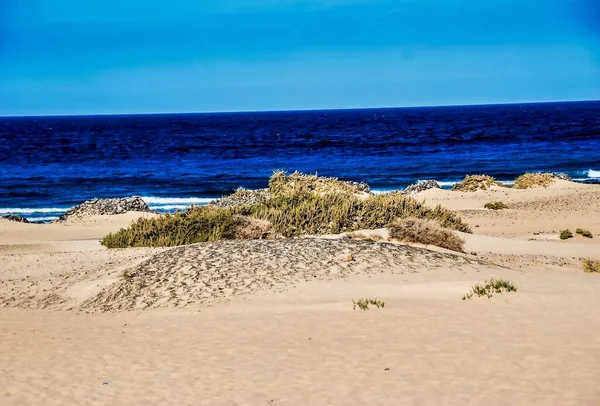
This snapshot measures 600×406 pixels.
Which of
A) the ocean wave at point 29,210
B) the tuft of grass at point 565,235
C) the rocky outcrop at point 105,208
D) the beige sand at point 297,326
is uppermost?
the beige sand at point 297,326

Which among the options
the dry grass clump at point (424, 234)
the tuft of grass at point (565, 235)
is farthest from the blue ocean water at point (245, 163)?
the dry grass clump at point (424, 234)

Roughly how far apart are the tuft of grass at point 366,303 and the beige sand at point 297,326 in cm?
14

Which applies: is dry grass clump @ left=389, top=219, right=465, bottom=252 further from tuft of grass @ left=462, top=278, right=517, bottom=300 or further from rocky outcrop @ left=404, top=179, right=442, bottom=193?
rocky outcrop @ left=404, top=179, right=442, bottom=193

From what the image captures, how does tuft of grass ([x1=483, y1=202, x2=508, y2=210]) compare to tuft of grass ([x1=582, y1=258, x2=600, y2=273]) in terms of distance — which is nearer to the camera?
tuft of grass ([x1=582, y1=258, x2=600, y2=273])

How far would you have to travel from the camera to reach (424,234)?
15773 millimetres

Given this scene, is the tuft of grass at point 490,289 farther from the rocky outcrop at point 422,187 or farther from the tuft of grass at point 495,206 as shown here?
the rocky outcrop at point 422,187

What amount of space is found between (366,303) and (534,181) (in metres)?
23.6

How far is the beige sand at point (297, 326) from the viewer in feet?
24.0

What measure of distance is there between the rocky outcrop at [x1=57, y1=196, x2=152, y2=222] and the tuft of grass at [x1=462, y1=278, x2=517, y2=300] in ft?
54.7

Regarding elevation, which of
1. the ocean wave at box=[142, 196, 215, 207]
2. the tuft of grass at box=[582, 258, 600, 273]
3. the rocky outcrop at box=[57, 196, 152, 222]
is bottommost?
the ocean wave at box=[142, 196, 215, 207]

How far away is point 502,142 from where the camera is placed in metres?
63.1

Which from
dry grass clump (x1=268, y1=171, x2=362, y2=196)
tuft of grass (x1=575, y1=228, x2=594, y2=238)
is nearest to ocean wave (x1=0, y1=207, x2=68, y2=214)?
dry grass clump (x1=268, y1=171, x2=362, y2=196)

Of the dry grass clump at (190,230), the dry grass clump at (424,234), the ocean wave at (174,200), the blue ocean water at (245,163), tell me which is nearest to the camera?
the dry grass clump at (424,234)

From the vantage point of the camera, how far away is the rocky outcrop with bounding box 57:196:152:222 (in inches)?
1004
